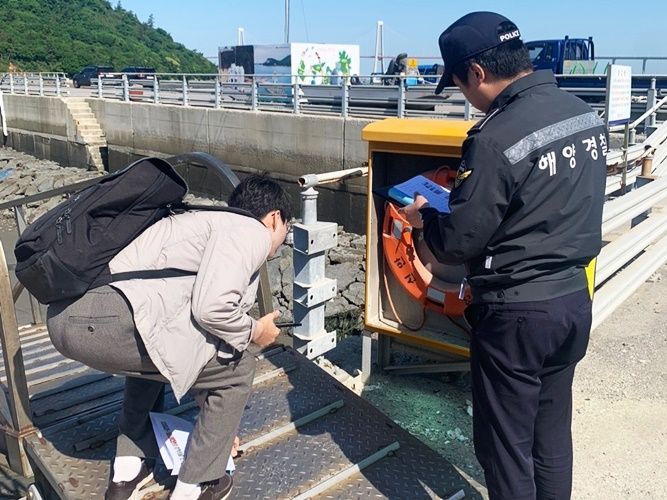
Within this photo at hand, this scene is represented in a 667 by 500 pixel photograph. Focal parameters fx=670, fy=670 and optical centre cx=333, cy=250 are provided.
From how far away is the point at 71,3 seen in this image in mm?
71625

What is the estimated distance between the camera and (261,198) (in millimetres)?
2551

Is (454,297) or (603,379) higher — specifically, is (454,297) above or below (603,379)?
above

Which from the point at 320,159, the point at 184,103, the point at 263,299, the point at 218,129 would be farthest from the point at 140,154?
the point at 263,299

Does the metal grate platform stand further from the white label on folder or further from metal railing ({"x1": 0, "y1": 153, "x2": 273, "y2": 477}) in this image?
the white label on folder

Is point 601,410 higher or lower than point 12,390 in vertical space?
lower

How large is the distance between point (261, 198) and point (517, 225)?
37.3 inches

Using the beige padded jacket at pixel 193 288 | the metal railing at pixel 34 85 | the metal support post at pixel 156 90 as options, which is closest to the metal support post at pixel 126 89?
the metal support post at pixel 156 90

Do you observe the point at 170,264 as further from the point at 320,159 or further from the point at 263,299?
the point at 320,159

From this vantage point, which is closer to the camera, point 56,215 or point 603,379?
point 56,215

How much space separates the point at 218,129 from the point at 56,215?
17320 millimetres

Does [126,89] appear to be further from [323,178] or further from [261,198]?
[261,198]

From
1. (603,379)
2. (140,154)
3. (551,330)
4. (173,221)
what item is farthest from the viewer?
(140,154)

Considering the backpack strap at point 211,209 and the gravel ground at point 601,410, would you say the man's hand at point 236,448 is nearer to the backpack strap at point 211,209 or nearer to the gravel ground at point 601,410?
the gravel ground at point 601,410

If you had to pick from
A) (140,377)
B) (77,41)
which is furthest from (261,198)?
(77,41)
